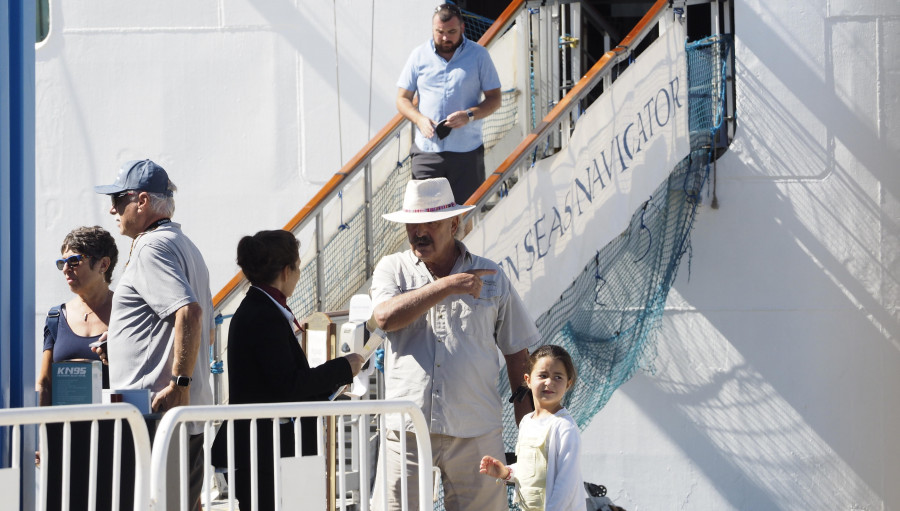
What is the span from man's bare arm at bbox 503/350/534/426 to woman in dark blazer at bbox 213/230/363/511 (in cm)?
64

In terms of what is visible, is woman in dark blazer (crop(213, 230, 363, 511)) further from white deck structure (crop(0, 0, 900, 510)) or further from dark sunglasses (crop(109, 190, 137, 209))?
white deck structure (crop(0, 0, 900, 510))

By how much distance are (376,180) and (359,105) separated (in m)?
1.06

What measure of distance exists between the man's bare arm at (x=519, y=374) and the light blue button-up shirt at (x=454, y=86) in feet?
6.62

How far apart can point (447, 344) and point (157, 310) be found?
1042 mm

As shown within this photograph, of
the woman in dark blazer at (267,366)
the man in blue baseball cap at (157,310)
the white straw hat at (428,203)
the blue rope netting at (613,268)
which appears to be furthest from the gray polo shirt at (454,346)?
the blue rope netting at (613,268)

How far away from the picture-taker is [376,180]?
6.62 metres

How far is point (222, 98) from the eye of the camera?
7.46 m

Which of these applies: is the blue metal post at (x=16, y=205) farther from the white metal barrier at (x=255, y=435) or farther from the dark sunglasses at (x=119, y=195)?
the white metal barrier at (x=255, y=435)

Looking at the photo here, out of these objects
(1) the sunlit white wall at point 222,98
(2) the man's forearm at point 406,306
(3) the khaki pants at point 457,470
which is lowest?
(3) the khaki pants at point 457,470

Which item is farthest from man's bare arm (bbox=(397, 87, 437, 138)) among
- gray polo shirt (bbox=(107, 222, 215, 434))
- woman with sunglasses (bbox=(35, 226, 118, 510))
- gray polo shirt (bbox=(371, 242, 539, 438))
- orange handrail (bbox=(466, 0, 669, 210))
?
gray polo shirt (bbox=(107, 222, 215, 434))

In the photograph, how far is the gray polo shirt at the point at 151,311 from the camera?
3.85 metres

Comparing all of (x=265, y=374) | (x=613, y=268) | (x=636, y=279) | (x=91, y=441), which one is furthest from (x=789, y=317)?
(x=91, y=441)

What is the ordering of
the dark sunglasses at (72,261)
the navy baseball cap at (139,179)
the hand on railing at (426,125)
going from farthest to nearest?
the hand on railing at (426,125)
the dark sunglasses at (72,261)
the navy baseball cap at (139,179)

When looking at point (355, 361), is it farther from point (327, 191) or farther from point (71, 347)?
point (327, 191)
